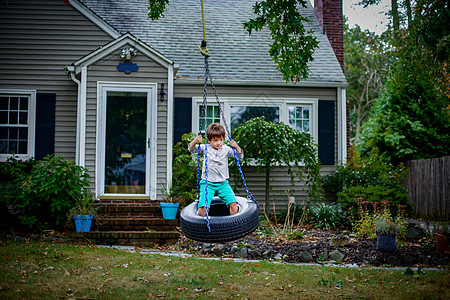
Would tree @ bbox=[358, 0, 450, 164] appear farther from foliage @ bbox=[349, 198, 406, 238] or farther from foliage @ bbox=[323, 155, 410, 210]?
foliage @ bbox=[349, 198, 406, 238]

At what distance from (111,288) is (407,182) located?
920 centimetres

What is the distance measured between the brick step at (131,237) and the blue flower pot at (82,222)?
9 centimetres

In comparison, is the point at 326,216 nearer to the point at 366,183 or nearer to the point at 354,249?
the point at 366,183

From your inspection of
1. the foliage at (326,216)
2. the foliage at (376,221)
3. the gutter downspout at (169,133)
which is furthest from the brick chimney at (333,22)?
the gutter downspout at (169,133)

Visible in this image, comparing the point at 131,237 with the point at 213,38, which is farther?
the point at 213,38

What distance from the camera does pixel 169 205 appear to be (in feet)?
25.6

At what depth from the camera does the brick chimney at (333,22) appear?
38.5 feet

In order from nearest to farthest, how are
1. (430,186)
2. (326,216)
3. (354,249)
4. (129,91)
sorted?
(354,249) < (129,91) < (326,216) < (430,186)

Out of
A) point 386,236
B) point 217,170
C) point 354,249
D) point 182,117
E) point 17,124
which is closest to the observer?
point 217,170

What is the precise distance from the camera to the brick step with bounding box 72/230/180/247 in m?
7.20

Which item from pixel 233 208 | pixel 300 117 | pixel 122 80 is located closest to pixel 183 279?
pixel 233 208

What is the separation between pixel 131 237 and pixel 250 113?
450cm

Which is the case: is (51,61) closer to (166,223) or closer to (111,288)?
(166,223)

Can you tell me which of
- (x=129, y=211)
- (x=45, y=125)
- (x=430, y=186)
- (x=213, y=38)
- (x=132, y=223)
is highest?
(x=213, y=38)
